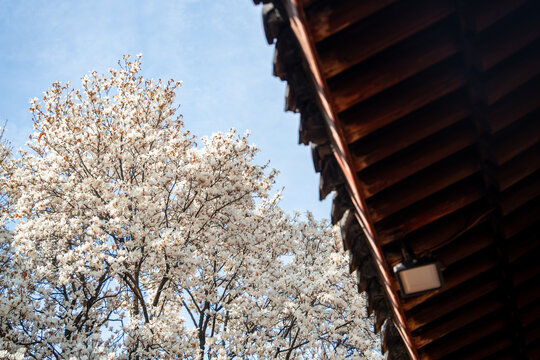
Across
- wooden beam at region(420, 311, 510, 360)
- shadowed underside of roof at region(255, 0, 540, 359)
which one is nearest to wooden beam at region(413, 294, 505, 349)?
shadowed underside of roof at region(255, 0, 540, 359)

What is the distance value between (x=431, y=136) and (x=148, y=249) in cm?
936

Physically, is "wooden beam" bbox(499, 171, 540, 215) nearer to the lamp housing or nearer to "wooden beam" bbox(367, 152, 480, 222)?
"wooden beam" bbox(367, 152, 480, 222)

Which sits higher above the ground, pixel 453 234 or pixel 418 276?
pixel 453 234

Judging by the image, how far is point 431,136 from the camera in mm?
2518

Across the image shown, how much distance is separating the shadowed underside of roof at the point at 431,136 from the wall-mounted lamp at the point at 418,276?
0.52 ft

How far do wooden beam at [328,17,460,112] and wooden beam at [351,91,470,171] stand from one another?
0.29 metres

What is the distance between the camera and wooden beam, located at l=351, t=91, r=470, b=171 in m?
2.34

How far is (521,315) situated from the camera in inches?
130

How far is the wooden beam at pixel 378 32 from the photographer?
6.73ft

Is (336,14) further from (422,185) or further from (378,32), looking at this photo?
(422,185)

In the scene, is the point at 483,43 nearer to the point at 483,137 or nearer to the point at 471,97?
the point at 471,97

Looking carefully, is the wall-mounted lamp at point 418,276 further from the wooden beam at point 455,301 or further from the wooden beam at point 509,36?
the wooden beam at point 509,36

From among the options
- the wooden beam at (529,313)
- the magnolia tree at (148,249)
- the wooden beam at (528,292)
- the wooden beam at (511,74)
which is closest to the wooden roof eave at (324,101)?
the wooden beam at (511,74)

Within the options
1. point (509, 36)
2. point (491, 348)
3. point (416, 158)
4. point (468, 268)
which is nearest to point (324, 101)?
point (416, 158)
